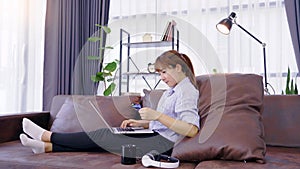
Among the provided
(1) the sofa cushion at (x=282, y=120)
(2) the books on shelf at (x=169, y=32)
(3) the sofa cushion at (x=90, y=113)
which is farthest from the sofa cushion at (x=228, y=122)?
(2) the books on shelf at (x=169, y=32)

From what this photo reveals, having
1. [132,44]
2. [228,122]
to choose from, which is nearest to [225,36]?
[132,44]

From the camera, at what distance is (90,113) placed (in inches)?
68.2

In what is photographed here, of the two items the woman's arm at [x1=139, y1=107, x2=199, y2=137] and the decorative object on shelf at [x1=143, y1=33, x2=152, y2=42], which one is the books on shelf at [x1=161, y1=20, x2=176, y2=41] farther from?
the woman's arm at [x1=139, y1=107, x2=199, y2=137]

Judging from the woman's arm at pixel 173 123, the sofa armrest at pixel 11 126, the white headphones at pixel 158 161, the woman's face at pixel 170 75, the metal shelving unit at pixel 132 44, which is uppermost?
the metal shelving unit at pixel 132 44

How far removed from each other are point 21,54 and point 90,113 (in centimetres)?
153

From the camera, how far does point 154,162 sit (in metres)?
1.11

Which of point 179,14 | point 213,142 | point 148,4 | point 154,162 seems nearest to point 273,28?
point 179,14

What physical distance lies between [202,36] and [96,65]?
978 mm

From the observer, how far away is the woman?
4.11 feet

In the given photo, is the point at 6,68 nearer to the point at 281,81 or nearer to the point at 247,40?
the point at 247,40

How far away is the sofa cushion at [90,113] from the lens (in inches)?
67.1

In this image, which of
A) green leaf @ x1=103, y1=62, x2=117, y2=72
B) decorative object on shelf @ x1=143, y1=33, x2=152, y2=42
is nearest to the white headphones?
green leaf @ x1=103, y1=62, x2=117, y2=72

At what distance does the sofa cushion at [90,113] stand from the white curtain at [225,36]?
87 cm

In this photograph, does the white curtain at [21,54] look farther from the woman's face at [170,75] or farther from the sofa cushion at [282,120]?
the sofa cushion at [282,120]
